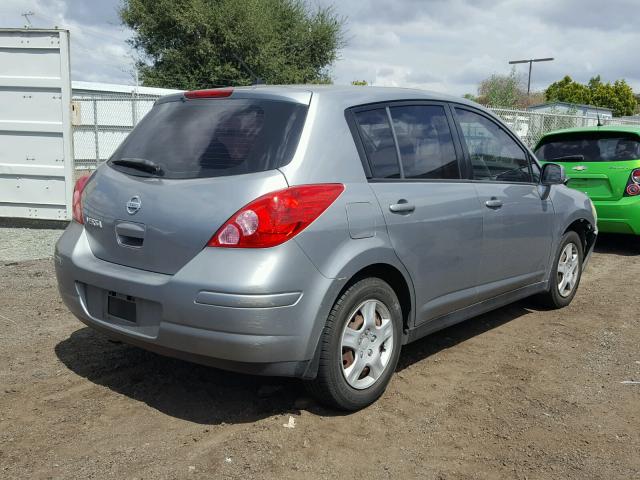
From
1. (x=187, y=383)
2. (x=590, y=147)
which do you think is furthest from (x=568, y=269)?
(x=187, y=383)

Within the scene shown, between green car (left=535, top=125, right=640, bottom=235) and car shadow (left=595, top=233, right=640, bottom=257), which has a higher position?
green car (left=535, top=125, right=640, bottom=235)

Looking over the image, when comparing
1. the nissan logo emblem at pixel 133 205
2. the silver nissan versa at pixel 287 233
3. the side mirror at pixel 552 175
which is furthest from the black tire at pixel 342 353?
the side mirror at pixel 552 175

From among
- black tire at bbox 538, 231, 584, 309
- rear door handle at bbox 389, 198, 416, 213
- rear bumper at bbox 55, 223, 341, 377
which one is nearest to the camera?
rear bumper at bbox 55, 223, 341, 377

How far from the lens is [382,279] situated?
3.60 meters

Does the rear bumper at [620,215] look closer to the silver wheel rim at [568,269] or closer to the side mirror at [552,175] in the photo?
the silver wheel rim at [568,269]

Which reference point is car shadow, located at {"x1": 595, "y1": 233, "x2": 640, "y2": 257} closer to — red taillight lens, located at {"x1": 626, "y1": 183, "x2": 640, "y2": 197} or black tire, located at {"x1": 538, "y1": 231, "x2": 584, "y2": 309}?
red taillight lens, located at {"x1": 626, "y1": 183, "x2": 640, "y2": 197}

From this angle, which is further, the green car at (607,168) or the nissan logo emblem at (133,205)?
the green car at (607,168)

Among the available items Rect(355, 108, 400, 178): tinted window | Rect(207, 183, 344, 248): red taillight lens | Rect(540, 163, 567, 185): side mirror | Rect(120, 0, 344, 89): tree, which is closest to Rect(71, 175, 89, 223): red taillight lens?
Rect(207, 183, 344, 248): red taillight lens

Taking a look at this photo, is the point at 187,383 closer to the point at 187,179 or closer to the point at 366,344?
the point at 366,344

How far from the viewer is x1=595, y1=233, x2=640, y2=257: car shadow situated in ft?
28.0

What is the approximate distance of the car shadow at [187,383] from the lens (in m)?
3.51

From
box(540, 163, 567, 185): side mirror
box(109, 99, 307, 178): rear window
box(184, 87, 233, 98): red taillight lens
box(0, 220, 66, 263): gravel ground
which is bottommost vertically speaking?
box(0, 220, 66, 263): gravel ground

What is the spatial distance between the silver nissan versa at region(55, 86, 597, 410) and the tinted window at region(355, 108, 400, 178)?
1 centimetres

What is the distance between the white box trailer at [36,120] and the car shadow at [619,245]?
23.8 ft
